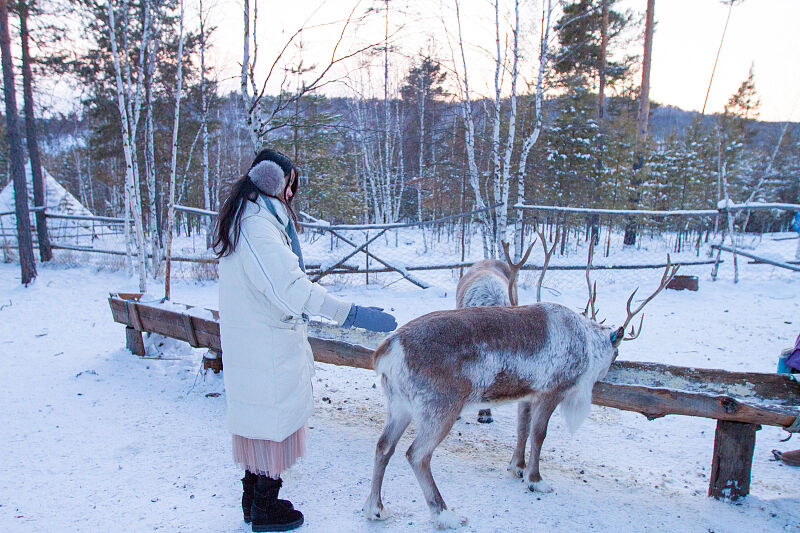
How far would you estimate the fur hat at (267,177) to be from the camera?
6.91ft

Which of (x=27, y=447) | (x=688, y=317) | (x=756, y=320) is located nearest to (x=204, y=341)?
(x=27, y=447)

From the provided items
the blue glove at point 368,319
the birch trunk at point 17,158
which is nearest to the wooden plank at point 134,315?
the blue glove at point 368,319

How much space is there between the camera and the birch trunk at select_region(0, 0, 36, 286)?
8.63m

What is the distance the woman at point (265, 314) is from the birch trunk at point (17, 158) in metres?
8.90

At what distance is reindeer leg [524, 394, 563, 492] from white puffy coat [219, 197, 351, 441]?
148 centimetres

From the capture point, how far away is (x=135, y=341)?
4836 millimetres

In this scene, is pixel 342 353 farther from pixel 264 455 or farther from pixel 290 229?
pixel 290 229

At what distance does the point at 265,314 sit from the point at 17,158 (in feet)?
31.9

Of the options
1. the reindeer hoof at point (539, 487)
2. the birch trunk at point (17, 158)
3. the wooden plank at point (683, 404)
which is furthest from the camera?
the birch trunk at point (17, 158)


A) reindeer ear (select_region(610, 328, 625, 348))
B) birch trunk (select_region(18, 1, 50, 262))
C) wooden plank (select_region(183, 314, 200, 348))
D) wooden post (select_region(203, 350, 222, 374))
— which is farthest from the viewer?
birch trunk (select_region(18, 1, 50, 262))

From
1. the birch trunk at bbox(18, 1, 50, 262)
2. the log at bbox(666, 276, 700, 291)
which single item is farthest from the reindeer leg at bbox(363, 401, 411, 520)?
the birch trunk at bbox(18, 1, 50, 262)

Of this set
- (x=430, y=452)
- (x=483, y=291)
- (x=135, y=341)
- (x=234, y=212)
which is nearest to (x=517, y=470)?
(x=430, y=452)

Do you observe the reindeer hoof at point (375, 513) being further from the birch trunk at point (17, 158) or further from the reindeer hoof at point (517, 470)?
the birch trunk at point (17, 158)

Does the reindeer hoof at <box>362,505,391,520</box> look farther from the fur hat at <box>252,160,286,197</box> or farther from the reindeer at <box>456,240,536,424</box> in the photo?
the fur hat at <box>252,160,286,197</box>
